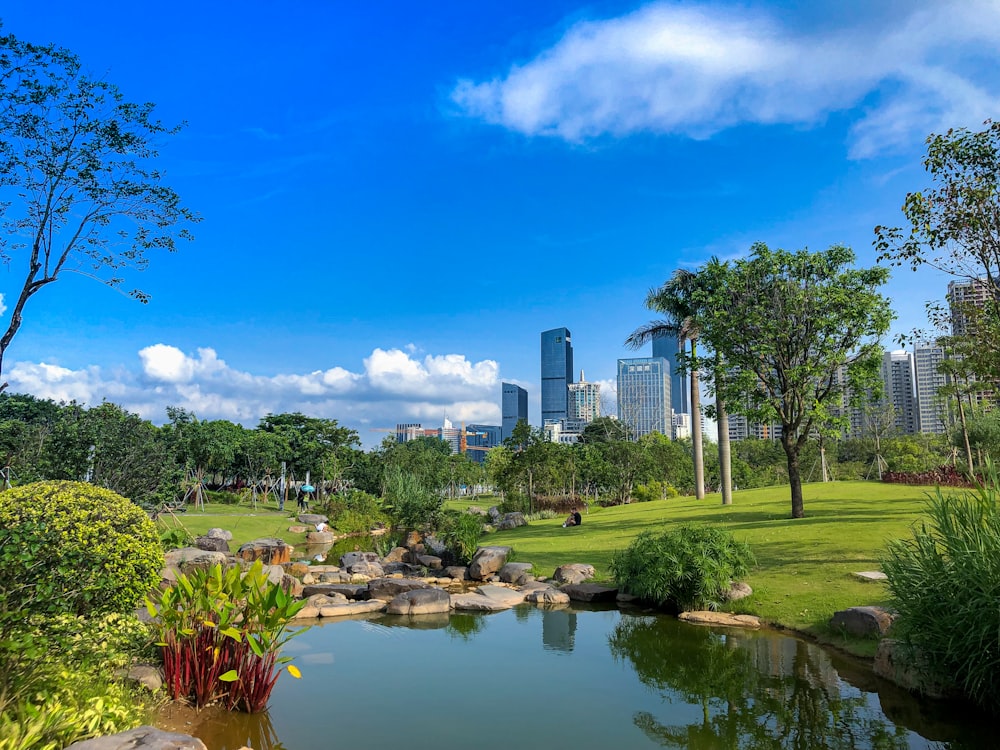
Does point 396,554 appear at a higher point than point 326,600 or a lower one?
lower

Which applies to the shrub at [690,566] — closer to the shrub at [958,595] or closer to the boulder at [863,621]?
the boulder at [863,621]

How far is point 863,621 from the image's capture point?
27.7ft

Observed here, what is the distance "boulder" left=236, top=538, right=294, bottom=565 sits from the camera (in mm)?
20297

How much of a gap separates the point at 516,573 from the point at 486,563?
133cm

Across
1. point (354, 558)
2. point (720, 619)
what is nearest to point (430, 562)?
point (354, 558)

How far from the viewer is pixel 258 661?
259 inches

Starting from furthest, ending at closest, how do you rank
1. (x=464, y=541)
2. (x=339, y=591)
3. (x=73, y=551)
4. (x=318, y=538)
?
(x=318, y=538) → (x=464, y=541) → (x=339, y=591) → (x=73, y=551)

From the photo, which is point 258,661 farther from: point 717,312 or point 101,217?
point 717,312

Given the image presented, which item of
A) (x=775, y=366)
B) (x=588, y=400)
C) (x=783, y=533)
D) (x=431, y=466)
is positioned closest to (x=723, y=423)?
(x=775, y=366)

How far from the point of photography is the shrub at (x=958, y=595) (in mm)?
5809

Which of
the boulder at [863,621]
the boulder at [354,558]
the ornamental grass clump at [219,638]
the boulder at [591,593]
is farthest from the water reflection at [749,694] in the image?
the boulder at [354,558]

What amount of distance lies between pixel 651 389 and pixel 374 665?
128m

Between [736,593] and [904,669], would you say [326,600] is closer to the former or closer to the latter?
[736,593]

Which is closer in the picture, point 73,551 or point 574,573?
point 73,551
